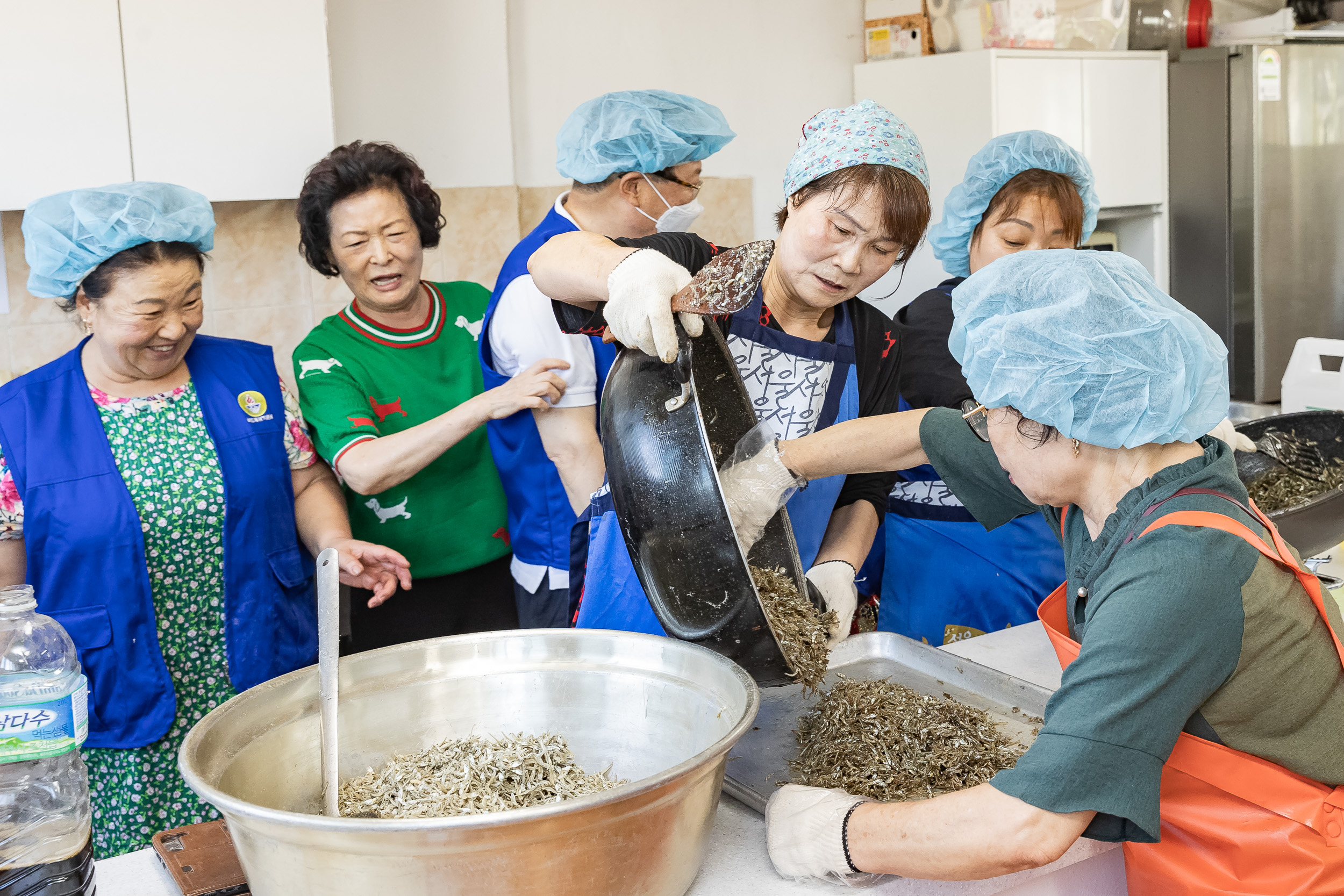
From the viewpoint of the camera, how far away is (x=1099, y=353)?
990 millimetres

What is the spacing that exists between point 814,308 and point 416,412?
3.01 ft

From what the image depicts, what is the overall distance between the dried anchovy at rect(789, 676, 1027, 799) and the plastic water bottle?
753mm

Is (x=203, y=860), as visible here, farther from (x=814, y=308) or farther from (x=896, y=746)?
(x=814, y=308)

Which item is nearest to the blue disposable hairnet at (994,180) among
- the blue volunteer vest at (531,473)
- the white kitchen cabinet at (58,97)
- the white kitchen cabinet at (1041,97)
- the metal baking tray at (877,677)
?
the blue volunteer vest at (531,473)

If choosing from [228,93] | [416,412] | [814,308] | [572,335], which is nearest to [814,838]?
[814,308]

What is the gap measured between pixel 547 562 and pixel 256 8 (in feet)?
5.03

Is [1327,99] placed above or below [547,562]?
above

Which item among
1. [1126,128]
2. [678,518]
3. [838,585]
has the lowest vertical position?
[838,585]

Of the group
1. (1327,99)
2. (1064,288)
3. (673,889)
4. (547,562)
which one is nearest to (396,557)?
(547,562)

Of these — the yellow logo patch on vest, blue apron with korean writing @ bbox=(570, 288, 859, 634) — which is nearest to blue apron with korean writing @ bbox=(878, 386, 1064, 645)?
blue apron with korean writing @ bbox=(570, 288, 859, 634)

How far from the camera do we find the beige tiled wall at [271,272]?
8.64ft

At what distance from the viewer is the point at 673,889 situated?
1.02m

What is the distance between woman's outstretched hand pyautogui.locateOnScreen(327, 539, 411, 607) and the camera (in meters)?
1.68

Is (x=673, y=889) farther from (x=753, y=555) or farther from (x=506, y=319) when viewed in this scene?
(x=506, y=319)
